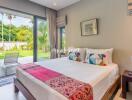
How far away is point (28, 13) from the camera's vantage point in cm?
377

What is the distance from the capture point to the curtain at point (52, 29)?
4.36m

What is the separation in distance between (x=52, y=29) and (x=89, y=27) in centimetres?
170

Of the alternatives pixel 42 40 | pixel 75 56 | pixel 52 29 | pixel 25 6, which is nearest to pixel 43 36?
pixel 42 40

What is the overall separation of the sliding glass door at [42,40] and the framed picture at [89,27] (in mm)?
1591

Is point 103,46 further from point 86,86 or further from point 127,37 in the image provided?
point 86,86

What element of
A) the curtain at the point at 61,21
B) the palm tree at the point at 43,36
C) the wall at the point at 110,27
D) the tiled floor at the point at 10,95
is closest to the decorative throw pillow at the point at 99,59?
the wall at the point at 110,27

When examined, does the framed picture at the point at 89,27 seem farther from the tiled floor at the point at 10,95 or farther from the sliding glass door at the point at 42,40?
the tiled floor at the point at 10,95

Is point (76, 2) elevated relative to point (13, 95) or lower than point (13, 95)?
elevated

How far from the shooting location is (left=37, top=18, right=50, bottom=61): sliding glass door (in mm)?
4326

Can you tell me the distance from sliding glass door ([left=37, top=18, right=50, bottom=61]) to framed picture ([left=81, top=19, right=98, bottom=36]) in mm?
1591

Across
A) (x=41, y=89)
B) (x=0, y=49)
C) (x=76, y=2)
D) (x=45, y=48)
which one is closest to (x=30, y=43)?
(x=45, y=48)

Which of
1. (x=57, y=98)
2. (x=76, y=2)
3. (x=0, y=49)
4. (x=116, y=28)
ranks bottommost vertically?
(x=57, y=98)

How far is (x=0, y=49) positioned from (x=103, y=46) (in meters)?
3.77

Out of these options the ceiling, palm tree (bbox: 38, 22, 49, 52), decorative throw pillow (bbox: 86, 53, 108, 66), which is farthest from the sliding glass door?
decorative throw pillow (bbox: 86, 53, 108, 66)
